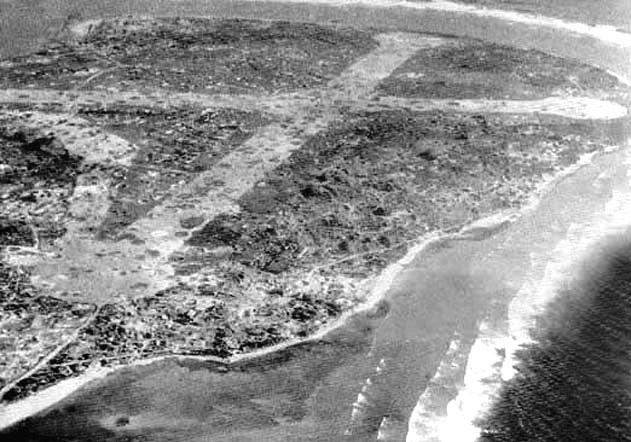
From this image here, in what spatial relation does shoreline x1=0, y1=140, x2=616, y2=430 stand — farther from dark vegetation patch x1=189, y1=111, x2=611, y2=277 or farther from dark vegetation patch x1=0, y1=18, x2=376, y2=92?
dark vegetation patch x1=0, y1=18, x2=376, y2=92

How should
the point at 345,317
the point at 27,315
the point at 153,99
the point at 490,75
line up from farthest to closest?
the point at 490,75 → the point at 153,99 → the point at 345,317 → the point at 27,315

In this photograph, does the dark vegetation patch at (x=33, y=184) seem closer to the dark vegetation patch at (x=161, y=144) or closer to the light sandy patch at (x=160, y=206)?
the light sandy patch at (x=160, y=206)

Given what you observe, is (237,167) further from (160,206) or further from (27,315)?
(27,315)

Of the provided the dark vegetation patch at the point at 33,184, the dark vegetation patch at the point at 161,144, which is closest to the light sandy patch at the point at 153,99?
the dark vegetation patch at the point at 161,144

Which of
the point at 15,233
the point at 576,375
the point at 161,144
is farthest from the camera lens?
the point at 161,144

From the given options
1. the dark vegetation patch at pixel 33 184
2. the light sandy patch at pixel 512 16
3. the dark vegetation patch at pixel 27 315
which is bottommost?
the dark vegetation patch at pixel 27 315

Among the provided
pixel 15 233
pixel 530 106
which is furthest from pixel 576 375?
pixel 530 106

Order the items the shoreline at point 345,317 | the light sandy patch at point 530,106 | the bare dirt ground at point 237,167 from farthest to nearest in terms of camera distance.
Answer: the light sandy patch at point 530,106, the bare dirt ground at point 237,167, the shoreline at point 345,317
